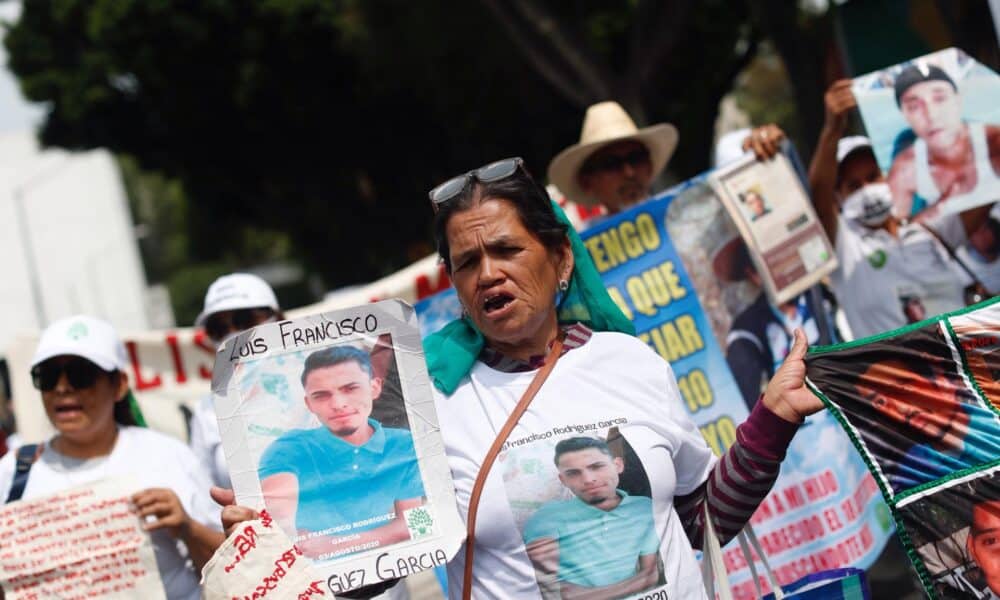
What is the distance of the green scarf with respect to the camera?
2.68 m

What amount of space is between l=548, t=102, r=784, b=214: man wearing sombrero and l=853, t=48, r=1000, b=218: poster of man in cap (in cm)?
73

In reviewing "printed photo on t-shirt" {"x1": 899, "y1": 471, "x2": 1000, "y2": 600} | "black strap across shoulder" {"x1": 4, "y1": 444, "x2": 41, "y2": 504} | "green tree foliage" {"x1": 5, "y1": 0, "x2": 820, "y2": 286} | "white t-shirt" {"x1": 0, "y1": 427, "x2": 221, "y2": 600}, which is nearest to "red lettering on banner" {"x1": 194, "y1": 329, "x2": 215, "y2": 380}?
"white t-shirt" {"x1": 0, "y1": 427, "x2": 221, "y2": 600}

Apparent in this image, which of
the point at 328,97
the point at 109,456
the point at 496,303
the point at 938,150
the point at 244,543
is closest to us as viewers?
the point at 244,543

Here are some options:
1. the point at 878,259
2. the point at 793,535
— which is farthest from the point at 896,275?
the point at 793,535

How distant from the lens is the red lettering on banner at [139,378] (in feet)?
23.5

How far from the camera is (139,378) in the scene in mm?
7164

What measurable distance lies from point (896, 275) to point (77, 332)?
3.05 m

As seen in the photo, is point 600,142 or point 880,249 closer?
point 880,249

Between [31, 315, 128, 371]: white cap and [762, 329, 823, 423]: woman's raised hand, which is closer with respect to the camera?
[762, 329, 823, 423]: woman's raised hand

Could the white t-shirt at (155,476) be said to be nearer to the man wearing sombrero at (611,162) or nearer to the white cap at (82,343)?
the white cap at (82,343)

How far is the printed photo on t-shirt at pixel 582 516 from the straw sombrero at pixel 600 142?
2.84 m

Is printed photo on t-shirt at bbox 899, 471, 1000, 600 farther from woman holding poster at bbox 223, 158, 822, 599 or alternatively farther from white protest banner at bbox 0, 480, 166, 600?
white protest banner at bbox 0, 480, 166, 600

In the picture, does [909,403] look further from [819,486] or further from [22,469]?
[22,469]

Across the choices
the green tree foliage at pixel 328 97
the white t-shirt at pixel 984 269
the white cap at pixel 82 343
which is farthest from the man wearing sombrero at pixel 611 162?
the green tree foliage at pixel 328 97
